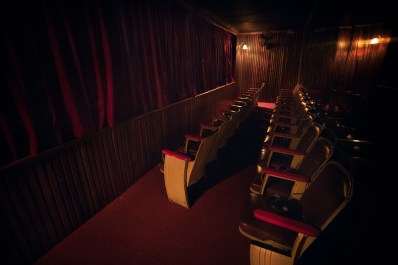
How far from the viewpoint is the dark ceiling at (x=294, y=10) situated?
4.31 metres

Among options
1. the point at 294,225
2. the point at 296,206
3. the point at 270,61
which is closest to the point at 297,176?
the point at 296,206

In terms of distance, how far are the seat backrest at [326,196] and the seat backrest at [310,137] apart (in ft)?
2.39

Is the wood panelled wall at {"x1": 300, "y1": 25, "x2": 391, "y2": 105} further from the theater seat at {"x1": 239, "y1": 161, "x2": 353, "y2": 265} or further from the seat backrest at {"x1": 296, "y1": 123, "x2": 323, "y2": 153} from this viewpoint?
the theater seat at {"x1": 239, "y1": 161, "x2": 353, "y2": 265}

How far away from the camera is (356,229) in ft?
6.66

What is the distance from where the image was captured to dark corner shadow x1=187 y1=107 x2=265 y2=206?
282 centimetres

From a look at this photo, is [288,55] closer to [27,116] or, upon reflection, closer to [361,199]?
[361,199]

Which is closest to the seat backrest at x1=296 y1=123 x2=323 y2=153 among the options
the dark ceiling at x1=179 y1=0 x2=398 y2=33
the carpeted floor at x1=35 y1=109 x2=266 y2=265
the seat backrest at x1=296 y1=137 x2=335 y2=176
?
the seat backrest at x1=296 y1=137 x2=335 y2=176

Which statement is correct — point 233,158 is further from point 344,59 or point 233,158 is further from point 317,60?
point 344,59

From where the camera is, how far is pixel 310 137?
2.30 meters

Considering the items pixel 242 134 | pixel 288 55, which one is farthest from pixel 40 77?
pixel 288 55

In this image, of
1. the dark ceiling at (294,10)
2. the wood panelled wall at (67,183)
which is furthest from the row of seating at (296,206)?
the dark ceiling at (294,10)

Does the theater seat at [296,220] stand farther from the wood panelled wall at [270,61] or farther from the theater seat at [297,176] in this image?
the wood panelled wall at [270,61]

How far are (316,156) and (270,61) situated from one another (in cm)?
772

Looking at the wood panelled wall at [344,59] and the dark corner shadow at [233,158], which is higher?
the wood panelled wall at [344,59]
